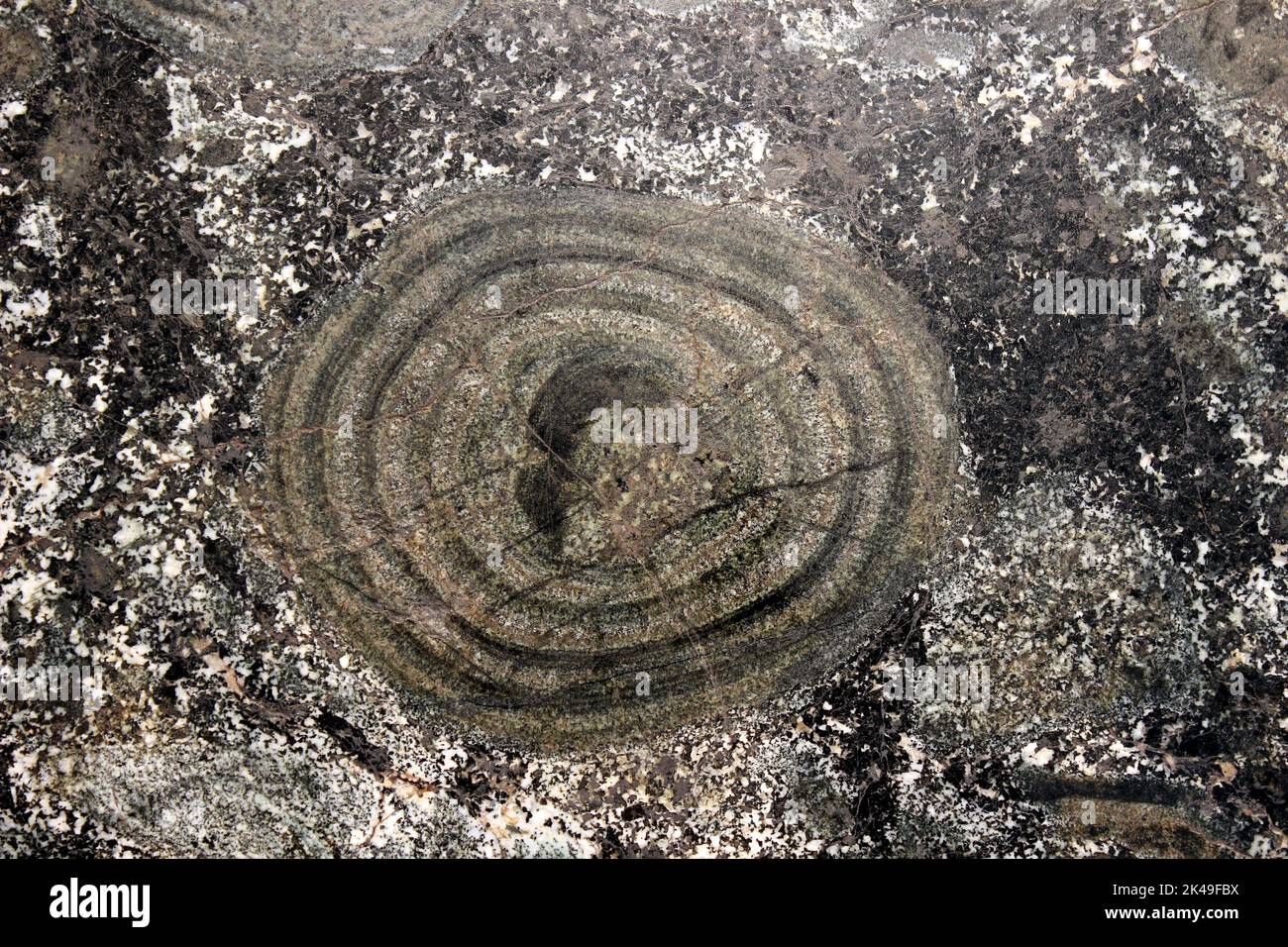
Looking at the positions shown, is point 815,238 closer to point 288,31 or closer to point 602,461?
point 602,461

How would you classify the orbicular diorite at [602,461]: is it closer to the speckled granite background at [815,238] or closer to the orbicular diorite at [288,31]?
the speckled granite background at [815,238]

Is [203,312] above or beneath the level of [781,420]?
above

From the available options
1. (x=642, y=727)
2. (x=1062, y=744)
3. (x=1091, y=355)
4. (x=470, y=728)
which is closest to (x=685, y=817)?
(x=642, y=727)

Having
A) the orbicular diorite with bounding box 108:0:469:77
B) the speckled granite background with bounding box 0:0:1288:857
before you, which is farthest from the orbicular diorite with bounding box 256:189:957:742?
the orbicular diorite with bounding box 108:0:469:77

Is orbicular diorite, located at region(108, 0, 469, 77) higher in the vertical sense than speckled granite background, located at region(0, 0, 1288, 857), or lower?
higher

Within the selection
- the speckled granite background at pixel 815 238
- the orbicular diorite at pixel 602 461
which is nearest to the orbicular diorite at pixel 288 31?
the speckled granite background at pixel 815 238

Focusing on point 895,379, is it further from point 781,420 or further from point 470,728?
point 470,728

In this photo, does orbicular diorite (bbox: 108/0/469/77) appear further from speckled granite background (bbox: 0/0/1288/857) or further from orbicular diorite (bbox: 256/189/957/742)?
orbicular diorite (bbox: 256/189/957/742)
